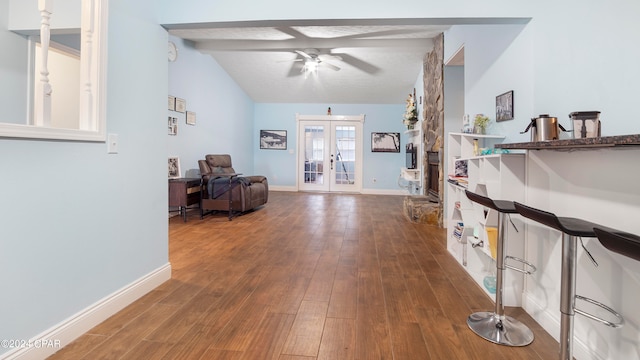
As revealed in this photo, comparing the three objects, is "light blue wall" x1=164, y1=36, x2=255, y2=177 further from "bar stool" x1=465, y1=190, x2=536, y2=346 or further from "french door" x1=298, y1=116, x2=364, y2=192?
"bar stool" x1=465, y1=190, x2=536, y2=346

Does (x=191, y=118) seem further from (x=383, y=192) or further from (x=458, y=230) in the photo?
(x=383, y=192)

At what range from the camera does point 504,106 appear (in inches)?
98.9

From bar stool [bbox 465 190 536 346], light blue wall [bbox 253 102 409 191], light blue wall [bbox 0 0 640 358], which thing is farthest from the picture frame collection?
bar stool [bbox 465 190 536 346]

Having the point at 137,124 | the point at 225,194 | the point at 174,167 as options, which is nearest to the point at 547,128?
the point at 137,124

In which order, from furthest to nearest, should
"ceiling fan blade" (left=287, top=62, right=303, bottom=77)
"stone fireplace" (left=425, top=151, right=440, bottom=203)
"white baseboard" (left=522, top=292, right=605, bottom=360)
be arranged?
"ceiling fan blade" (left=287, top=62, right=303, bottom=77)
"stone fireplace" (left=425, top=151, right=440, bottom=203)
"white baseboard" (left=522, top=292, right=605, bottom=360)

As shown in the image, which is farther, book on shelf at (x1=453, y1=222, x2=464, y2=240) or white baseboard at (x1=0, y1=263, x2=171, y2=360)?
book on shelf at (x1=453, y1=222, x2=464, y2=240)

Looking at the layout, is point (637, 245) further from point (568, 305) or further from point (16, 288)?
point (16, 288)

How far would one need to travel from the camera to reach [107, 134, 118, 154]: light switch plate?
193 cm

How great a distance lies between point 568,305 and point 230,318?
1743 millimetres

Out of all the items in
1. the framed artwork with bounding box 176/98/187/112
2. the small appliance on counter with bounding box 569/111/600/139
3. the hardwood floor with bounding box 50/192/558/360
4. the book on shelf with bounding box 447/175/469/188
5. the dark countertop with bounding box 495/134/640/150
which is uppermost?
the framed artwork with bounding box 176/98/187/112

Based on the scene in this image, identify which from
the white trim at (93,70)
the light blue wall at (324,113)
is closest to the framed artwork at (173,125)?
the white trim at (93,70)

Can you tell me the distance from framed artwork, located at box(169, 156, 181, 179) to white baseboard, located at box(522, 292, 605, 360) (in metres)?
4.90

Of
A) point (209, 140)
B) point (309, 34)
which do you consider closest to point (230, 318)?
point (309, 34)

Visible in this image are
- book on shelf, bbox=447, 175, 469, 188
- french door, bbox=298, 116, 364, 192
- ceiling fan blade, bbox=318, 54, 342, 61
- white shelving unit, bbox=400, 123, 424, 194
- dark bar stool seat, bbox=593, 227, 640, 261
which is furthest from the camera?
french door, bbox=298, 116, 364, 192
